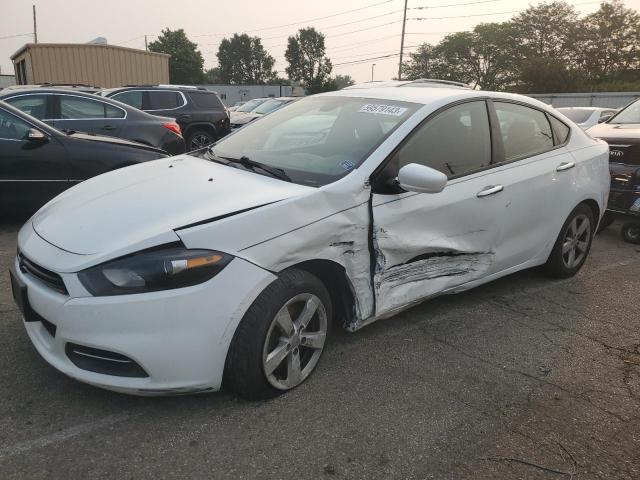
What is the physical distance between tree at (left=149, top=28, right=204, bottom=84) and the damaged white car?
279 ft

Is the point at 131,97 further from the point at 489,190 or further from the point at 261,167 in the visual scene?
the point at 489,190

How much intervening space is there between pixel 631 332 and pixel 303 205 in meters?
2.60

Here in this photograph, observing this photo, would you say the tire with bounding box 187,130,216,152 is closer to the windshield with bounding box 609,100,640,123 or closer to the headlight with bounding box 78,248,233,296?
the windshield with bounding box 609,100,640,123

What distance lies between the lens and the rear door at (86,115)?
7543mm

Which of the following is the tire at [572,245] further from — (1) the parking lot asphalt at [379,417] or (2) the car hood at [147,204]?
(2) the car hood at [147,204]

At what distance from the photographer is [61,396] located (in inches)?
104

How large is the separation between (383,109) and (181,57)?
286ft

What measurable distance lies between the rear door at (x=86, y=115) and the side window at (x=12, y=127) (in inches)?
81.1

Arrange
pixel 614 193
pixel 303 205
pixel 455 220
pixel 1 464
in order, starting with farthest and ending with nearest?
pixel 614 193 → pixel 455 220 → pixel 303 205 → pixel 1 464

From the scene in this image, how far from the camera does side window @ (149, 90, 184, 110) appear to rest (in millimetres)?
11250

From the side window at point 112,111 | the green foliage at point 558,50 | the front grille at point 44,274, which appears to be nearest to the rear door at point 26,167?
A: the side window at point 112,111

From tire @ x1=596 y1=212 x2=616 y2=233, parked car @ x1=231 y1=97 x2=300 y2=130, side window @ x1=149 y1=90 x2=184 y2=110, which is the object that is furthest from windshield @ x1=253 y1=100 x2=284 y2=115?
tire @ x1=596 y1=212 x2=616 y2=233

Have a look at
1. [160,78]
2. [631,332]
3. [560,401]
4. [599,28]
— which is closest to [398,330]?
[560,401]

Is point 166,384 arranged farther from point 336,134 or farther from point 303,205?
point 336,134
